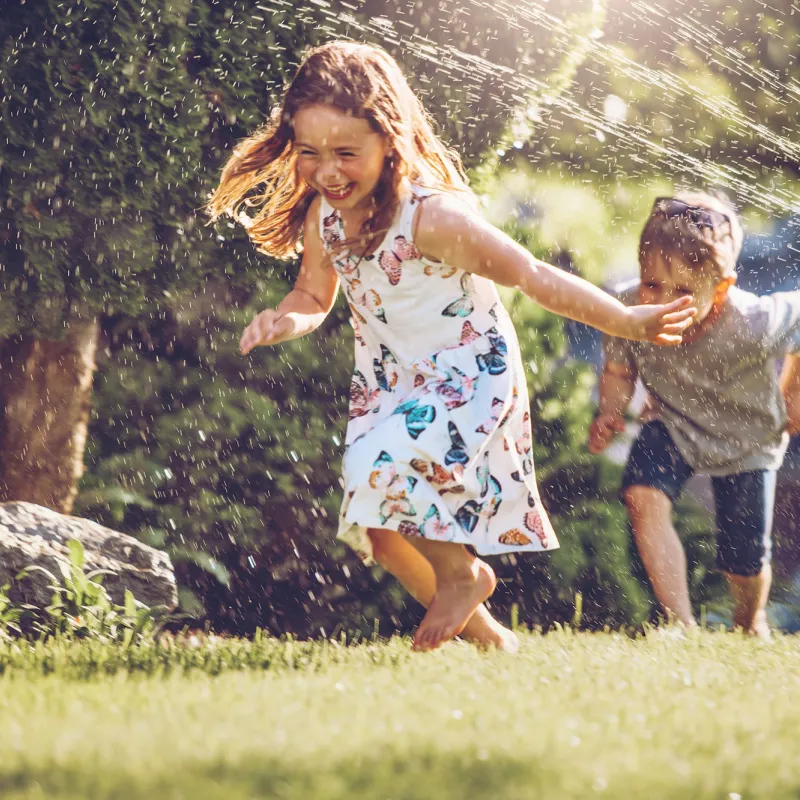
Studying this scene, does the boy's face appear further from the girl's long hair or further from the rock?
the rock

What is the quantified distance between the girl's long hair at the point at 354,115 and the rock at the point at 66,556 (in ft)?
3.59

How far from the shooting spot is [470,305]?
3.32 meters

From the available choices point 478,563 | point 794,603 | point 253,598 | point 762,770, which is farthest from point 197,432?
point 794,603

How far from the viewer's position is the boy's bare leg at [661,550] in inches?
159

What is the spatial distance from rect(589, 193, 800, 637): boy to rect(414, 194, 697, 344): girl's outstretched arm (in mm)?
972

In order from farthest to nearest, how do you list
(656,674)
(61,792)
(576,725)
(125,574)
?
1. (125,574)
2. (656,674)
3. (576,725)
4. (61,792)

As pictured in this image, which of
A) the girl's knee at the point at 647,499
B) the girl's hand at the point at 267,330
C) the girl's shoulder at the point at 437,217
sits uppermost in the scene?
the girl's shoulder at the point at 437,217

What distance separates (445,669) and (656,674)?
526 mm

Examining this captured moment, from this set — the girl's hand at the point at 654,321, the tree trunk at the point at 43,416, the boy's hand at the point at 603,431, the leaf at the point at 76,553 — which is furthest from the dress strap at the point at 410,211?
the tree trunk at the point at 43,416

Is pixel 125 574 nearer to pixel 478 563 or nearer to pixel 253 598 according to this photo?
pixel 253 598

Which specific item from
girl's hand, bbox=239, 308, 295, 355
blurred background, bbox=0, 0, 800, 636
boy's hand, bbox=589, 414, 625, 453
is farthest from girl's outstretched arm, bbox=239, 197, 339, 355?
boy's hand, bbox=589, 414, 625, 453

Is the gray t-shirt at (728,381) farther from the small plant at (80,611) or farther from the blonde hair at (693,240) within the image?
the small plant at (80,611)

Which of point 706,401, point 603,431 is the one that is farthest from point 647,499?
point 706,401

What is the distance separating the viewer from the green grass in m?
1.82
